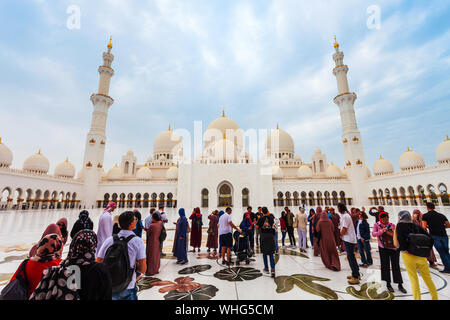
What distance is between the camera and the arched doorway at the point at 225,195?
2392 cm

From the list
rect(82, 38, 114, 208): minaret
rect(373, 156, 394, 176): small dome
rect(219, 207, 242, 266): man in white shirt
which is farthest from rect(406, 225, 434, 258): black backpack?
rect(82, 38, 114, 208): minaret

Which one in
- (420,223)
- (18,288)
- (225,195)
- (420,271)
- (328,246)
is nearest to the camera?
(18,288)

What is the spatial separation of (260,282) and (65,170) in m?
29.0

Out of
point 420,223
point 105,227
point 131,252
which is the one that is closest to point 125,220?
point 131,252

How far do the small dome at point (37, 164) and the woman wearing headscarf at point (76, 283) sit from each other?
1105 inches

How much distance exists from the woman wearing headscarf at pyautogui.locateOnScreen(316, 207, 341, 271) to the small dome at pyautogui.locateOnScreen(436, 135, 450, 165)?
22.9 m

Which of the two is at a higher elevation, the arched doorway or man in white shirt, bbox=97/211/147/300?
the arched doorway

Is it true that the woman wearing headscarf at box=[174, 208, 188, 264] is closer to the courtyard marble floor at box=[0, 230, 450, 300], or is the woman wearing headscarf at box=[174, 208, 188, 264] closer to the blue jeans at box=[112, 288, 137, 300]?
the courtyard marble floor at box=[0, 230, 450, 300]

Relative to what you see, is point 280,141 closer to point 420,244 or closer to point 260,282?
point 260,282

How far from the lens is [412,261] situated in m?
2.58

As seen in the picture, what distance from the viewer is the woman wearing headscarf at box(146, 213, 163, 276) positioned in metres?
3.89
